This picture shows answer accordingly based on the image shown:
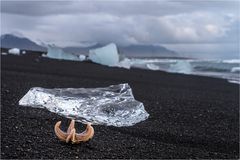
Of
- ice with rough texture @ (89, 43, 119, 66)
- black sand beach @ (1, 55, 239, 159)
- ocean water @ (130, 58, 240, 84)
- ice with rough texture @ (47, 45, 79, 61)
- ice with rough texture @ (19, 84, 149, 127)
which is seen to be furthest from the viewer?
ice with rough texture @ (47, 45, 79, 61)

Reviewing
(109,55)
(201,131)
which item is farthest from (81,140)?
(109,55)

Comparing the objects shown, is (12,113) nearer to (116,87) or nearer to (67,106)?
(67,106)

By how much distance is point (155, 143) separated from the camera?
5.45 meters

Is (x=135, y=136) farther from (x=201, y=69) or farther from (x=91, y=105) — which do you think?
(x=201, y=69)

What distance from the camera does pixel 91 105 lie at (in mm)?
6219

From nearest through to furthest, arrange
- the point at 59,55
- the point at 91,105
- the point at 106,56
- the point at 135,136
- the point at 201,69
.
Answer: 1. the point at 135,136
2. the point at 91,105
3. the point at 106,56
4. the point at 59,55
5. the point at 201,69

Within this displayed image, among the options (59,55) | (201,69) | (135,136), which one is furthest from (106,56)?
(135,136)

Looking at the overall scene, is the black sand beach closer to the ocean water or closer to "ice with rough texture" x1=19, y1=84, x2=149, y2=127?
"ice with rough texture" x1=19, y1=84, x2=149, y2=127

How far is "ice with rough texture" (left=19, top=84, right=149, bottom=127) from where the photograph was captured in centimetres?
600

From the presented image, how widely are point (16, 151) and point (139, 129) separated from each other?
2023 mm

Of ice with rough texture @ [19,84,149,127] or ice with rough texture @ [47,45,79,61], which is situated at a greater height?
ice with rough texture @ [19,84,149,127]

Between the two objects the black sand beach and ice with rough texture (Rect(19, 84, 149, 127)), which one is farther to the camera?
ice with rough texture (Rect(19, 84, 149, 127))

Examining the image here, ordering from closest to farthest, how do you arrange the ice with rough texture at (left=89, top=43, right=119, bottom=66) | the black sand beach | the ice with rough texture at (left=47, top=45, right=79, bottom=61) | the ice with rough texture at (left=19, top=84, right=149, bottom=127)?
1. the black sand beach
2. the ice with rough texture at (left=19, top=84, right=149, bottom=127)
3. the ice with rough texture at (left=89, top=43, right=119, bottom=66)
4. the ice with rough texture at (left=47, top=45, right=79, bottom=61)

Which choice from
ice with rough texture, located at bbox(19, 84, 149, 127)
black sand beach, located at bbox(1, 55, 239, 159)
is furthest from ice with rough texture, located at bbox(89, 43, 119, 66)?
ice with rough texture, located at bbox(19, 84, 149, 127)
